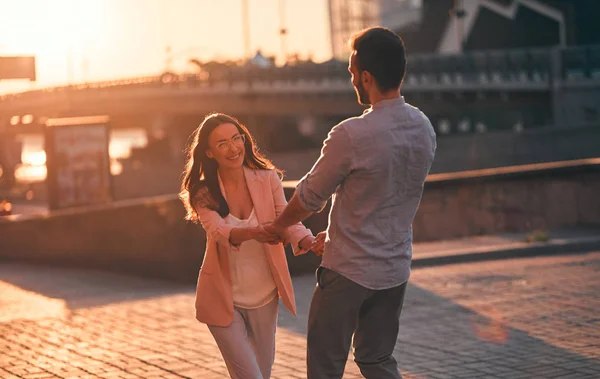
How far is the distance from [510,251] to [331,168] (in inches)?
388

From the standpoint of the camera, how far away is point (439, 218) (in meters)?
17.7

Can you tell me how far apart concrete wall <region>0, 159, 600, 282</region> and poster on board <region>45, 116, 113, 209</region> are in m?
2.21

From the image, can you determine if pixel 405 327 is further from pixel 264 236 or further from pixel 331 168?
pixel 331 168

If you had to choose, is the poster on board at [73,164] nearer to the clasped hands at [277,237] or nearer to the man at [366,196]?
the clasped hands at [277,237]

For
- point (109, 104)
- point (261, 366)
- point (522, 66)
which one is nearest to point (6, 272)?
point (261, 366)

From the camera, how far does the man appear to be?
5.31 m

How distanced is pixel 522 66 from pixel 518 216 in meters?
41.7

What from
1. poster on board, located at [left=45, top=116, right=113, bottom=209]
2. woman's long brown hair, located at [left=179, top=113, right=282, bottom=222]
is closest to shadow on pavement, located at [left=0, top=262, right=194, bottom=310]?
poster on board, located at [left=45, top=116, right=113, bottom=209]

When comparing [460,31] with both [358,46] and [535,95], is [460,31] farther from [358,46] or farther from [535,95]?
[358,46]

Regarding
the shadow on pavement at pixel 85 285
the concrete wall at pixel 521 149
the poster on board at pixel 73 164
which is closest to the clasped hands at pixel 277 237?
the shadow on pavement at pixel 85 285

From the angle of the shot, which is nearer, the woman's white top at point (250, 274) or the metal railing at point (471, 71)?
the woman's white top at point (250, 274)

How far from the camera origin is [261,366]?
6.31m

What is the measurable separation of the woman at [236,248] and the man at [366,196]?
0.63 metres

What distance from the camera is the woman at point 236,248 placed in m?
6.10
